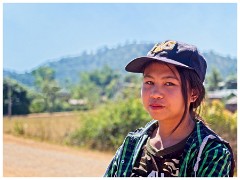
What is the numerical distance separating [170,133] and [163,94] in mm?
107

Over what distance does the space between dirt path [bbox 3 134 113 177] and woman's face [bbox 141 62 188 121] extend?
4.61m

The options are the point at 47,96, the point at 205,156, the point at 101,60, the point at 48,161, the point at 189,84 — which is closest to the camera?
the point at 205,156

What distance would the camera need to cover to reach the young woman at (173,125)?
3.44 feet

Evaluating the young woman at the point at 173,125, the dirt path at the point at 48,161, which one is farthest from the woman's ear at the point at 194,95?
the dirt path at the point at 48,161

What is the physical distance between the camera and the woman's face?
1118mm

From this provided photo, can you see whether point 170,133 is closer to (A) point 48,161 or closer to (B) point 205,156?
(B) point 205,156

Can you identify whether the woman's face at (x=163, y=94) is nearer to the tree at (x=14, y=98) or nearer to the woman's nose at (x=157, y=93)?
the woman's nose at (x=157, y=93)

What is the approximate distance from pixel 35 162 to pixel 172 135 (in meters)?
6.10

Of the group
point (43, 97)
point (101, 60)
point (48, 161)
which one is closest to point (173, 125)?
point (48, 161)

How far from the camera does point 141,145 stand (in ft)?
3.87

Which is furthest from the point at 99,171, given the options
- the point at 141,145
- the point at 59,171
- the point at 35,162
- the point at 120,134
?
the point at 141,145

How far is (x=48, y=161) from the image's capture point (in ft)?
23.3

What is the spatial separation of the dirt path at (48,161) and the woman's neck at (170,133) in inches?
180

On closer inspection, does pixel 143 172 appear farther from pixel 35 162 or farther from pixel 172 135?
pixel 35 162
